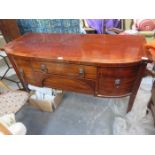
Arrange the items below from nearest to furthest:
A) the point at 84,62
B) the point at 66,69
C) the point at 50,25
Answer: the point at 84,62
the point at 66,69
the point at 50,25

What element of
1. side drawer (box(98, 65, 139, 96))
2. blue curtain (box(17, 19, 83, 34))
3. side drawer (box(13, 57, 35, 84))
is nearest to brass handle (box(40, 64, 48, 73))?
side drawer (box(13, 57, 35, 84))

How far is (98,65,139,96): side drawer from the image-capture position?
1099 mm

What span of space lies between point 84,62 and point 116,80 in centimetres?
29

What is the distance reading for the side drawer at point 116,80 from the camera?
1.10 meters

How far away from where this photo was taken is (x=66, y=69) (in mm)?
1215

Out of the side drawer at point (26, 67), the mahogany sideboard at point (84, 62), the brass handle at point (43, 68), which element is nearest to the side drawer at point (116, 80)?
the mahogany sideboard at point (84, 62)

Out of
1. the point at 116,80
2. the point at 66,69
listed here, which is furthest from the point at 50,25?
the point at 116,80

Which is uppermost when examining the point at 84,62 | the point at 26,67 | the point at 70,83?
the point at 84,62

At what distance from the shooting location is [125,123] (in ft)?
4.81

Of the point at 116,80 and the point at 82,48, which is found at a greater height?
the point at 82,48

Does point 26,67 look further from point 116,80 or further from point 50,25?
point 116,80
